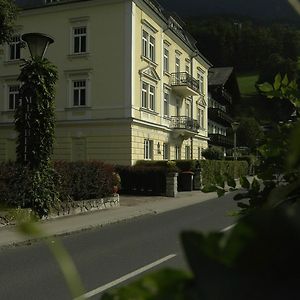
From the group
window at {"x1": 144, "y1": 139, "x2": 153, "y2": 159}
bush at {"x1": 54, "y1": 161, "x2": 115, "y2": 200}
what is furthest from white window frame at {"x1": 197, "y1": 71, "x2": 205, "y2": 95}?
bush at {"x1": 54, "y1": 161, "x2": 115, "y2": 200}

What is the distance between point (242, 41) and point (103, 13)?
2256 inches

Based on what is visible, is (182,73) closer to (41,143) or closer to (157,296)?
(41,143)

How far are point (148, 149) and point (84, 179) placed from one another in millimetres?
16638

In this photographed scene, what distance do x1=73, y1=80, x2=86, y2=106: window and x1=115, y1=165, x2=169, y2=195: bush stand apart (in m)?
7.58

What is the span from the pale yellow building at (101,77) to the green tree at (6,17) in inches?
387

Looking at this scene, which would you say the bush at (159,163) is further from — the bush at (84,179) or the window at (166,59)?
the window at (166,59)

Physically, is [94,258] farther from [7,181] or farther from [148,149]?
[148,149]

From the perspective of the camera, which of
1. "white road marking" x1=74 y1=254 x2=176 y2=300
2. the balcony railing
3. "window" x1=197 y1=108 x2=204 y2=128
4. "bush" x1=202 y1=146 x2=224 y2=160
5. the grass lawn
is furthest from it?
"window" x1=197 y1=108 x2=204 y2=128

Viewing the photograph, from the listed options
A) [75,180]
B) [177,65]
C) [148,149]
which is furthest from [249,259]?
[177,65]

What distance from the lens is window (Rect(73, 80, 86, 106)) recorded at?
3278 cm

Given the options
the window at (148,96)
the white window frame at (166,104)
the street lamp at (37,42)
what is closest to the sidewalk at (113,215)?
the street lamp at (37,42)

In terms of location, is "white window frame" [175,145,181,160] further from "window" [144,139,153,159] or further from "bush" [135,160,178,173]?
"bush" [135,160,178,173]

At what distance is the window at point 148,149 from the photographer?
33850 millimetres

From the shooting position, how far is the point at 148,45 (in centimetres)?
3447
